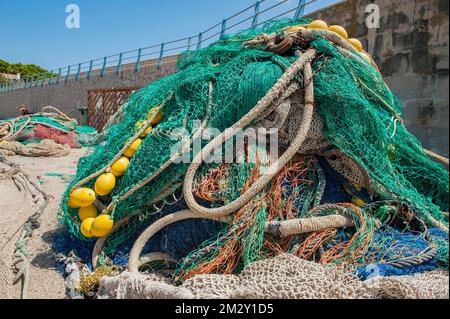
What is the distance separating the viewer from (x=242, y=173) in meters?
2.35

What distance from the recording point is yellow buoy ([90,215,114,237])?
7.95 feet

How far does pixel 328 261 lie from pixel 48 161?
5601 millimetres

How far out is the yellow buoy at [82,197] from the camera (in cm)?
249

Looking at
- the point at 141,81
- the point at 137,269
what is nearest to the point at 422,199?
the point at 137,269

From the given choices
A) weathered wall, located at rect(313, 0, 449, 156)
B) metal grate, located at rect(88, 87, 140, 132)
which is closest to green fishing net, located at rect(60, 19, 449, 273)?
weathered wall, located at rect(313, 0, 449, 156)

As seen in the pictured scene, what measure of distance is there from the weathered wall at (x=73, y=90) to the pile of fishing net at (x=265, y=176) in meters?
8.68

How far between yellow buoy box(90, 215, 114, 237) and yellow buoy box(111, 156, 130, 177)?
33 centimetres

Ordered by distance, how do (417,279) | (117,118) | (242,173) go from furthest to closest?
(117,118) < (242,173) < (417,279)

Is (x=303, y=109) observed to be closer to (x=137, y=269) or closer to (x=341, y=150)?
(x=341, y=150)

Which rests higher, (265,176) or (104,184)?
(265,176)

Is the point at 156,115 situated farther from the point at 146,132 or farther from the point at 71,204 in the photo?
the point at 71,204

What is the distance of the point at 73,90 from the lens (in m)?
18.2

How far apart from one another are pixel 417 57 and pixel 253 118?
109 inches

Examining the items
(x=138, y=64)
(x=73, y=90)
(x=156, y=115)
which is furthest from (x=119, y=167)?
(x=73, y=90)
